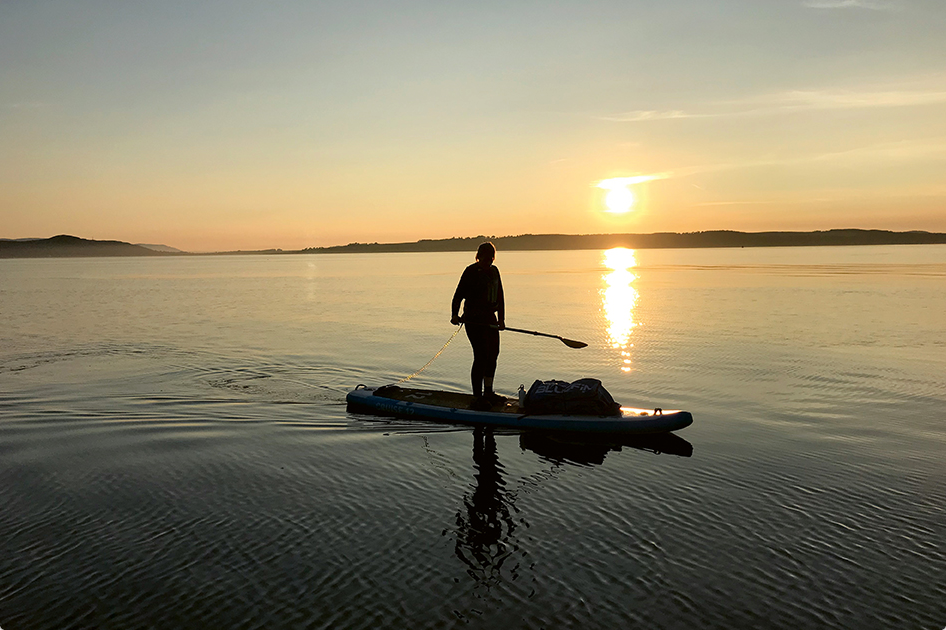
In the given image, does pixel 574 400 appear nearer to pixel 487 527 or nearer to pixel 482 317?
pixel 482 317

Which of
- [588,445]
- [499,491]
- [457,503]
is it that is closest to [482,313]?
[588,445]

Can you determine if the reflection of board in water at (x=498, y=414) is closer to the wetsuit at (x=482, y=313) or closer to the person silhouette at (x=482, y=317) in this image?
the person silhouette at (x=482, y=317)

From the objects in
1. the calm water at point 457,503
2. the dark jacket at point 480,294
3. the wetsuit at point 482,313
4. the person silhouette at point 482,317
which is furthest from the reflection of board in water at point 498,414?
the dark jacket at point 480,294

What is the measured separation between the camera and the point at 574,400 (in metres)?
11.3

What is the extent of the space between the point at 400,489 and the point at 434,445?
223cm

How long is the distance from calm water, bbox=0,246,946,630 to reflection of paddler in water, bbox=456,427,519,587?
36mm

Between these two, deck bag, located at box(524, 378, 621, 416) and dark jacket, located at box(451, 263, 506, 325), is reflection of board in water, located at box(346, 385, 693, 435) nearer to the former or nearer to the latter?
deck bag, located at box(524, 378, 621, 416)

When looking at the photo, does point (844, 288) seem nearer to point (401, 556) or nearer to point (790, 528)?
point (790, 528)

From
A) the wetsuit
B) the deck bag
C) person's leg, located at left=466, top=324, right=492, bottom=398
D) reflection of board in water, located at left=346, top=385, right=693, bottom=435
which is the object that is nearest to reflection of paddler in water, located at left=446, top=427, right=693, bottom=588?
reflection of board in water, located at left=346, top=385, right=693, bottom=435

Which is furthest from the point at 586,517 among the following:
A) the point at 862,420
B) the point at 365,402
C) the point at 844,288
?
the point at 844,288

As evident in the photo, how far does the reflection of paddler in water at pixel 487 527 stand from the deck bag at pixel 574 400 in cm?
208

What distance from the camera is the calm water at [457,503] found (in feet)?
18.1

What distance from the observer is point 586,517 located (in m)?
7.42

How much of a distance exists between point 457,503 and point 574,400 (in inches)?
158
